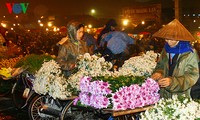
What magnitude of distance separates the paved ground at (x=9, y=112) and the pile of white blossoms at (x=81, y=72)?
2.58m

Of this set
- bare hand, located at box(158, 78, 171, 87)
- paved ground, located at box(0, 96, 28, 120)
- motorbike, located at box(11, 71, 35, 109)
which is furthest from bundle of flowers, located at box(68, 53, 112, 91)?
paved ground, located at box(0, 96, 28, 120)

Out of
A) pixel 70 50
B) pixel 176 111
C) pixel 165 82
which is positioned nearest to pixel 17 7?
pixel 70 50

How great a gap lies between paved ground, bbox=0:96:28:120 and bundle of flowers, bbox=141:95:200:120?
6451mm

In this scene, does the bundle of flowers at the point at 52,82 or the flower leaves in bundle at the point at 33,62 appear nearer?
the bundle of flowers at the point at 52,82

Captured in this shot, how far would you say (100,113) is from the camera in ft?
19.6

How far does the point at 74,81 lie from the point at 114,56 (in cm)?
371

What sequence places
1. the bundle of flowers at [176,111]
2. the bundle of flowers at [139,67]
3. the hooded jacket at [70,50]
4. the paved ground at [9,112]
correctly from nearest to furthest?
the bundle of flowers at [176,111]
the bundle of flowers at [139,67]
the hooded jacket at [70,50]
the paved ground at [9,112]

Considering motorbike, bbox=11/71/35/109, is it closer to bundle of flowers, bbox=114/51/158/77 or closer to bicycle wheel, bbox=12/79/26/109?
bicycle wheel, bbox=12/79/26/109

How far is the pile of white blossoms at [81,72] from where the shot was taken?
6930mm

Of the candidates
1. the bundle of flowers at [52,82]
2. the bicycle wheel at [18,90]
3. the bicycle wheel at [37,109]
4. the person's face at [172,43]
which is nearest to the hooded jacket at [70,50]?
the bundle of flowers at [52,82]

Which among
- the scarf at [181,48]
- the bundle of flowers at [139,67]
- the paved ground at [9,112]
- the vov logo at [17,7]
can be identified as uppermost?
the vov logo at [17,7]

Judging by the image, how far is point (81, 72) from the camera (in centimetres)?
694

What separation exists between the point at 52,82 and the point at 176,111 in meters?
3.93

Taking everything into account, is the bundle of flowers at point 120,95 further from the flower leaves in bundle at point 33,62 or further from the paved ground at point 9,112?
the paved ground at point 9,112
